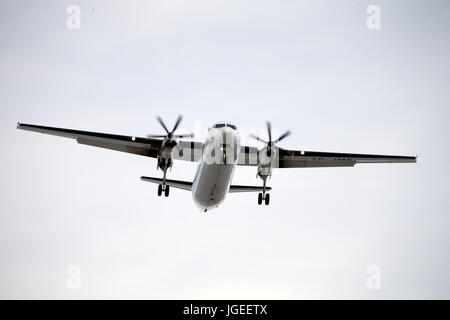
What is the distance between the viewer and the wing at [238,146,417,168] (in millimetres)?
26047

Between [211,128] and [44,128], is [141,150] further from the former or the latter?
[211,128]

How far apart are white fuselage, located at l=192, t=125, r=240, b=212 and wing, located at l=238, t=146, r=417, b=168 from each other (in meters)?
4.69

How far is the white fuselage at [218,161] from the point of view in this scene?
19281mm

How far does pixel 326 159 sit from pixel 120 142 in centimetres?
1261

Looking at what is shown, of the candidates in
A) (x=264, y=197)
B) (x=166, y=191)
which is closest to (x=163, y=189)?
(x=166, y=191)

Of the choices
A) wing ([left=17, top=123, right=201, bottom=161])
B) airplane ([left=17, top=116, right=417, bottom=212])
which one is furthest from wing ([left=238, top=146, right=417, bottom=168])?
wing ([left=17, top=123, right=201, bottom=161])

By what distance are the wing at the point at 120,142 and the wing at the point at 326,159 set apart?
570 centimetres

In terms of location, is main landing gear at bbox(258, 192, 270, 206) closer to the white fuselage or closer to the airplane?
the airplane
